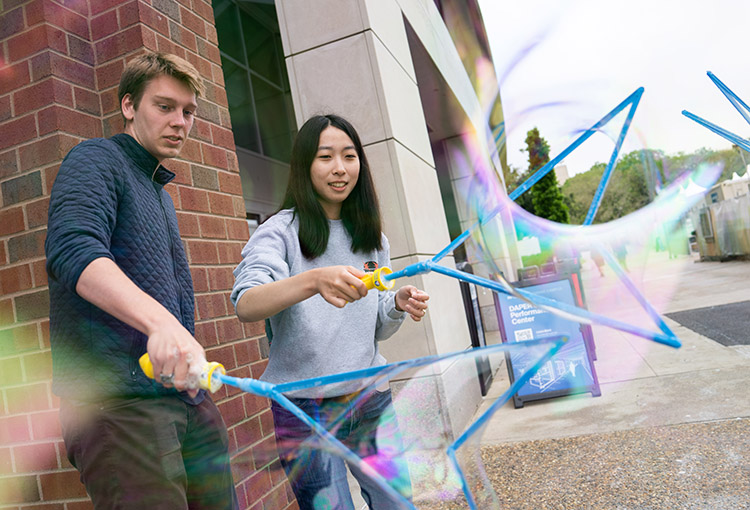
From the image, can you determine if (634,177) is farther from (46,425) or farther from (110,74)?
(46,425)

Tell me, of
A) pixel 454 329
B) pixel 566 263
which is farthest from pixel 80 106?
pixel 566 263

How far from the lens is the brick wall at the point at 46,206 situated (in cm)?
220

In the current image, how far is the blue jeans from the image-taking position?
5.31 feet

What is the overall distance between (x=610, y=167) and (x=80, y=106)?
7.19 ft

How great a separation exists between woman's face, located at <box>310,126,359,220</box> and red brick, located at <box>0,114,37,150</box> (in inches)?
51.3

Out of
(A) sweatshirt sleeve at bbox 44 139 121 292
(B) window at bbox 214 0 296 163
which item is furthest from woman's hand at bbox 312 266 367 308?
(B) window at bbox 214 0 296 163

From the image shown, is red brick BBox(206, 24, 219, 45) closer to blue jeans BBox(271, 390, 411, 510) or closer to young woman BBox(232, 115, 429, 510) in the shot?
young woman BBox(232, 115, 429, 510)

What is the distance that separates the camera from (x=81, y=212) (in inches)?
49.4

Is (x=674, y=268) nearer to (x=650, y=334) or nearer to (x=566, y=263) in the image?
(x=566, y=263)

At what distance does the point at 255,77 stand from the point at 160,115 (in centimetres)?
496

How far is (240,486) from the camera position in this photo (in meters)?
2.43

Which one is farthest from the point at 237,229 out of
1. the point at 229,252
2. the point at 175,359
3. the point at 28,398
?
the point at 175,359

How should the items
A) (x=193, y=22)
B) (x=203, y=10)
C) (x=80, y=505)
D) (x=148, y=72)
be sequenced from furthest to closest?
(x=203, y=10), (x=193, y=22), (x=80, y=505), (x=148, y=72)

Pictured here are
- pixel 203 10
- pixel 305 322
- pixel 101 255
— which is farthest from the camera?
pixel 203 10
